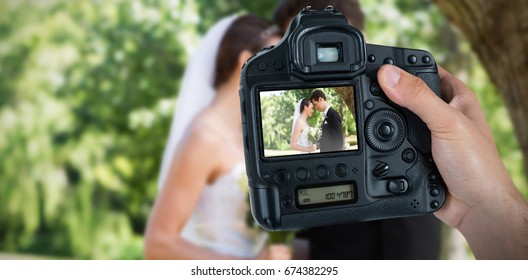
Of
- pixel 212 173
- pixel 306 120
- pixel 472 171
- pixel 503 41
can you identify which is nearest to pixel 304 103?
pixel 306 120

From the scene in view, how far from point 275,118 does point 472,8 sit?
1.74 feet

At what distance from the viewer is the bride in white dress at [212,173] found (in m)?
1.01

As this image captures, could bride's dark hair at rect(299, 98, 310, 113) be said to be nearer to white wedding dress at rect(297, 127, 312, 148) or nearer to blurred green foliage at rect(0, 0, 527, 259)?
white wedding dress at rect(297, 127, 312, 148)

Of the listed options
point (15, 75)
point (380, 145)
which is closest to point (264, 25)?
point (380, 145)

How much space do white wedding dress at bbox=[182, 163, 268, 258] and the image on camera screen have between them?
24.6 inches

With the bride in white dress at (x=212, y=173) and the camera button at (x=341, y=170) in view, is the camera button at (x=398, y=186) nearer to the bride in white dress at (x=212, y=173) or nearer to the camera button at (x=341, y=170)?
the camera button at (x=341, y=170)

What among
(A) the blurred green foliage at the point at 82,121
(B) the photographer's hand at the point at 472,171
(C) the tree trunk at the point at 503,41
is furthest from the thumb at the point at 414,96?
(A) the blurred green foliage at the point at 82,121

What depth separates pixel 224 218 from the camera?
1069 millimetres

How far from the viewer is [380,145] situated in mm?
438

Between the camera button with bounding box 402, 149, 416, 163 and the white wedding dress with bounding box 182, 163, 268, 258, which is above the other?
the camera button with bounding box 402, 149, 416, 163

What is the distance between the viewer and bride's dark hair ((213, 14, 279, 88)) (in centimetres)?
99

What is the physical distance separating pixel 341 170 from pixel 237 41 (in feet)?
2.14

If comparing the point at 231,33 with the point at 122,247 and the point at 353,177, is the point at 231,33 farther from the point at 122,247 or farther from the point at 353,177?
the point at 122,247

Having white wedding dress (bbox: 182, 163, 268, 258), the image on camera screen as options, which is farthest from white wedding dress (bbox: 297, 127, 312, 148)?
white wedding dress (bbox: 182, 163, 268, 258)
